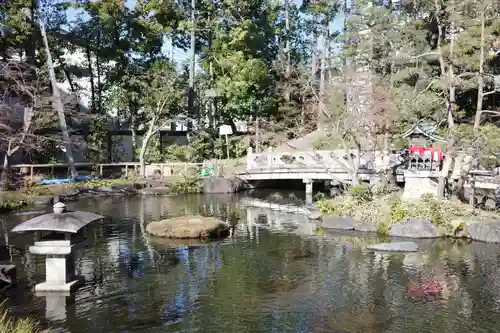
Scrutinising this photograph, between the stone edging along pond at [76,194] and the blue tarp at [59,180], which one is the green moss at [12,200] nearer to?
the stone edging along pond at [76,194]

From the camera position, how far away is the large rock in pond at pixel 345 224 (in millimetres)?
16859

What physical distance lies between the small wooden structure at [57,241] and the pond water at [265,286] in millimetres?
399

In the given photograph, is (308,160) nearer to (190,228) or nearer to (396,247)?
(190,228)

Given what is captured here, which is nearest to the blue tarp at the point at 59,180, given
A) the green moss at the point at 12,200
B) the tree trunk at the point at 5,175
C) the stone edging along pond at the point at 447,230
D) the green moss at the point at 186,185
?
the tree trunk at the point at 5,175

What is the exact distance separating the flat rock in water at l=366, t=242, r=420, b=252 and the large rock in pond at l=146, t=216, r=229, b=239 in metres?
4.65

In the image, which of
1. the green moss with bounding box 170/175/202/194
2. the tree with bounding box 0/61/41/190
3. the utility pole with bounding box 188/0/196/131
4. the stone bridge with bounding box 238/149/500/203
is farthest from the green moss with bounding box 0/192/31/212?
the utility pole with bounding box 188/0/196/131

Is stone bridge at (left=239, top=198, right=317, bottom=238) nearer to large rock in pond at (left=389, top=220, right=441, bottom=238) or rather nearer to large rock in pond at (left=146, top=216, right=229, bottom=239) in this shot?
large rock in pond at (left=146, top=216, right=229, bottom=239)

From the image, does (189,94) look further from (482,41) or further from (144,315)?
(144,315)

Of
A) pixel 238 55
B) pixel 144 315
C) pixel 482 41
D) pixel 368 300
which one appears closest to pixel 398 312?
pixel 368 300

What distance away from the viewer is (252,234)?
1683 cm

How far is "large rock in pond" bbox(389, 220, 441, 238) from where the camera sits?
15.7 m

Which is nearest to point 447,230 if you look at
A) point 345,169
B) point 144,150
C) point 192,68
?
point 345,169

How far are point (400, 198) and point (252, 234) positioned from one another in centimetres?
521

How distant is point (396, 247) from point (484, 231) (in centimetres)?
304
